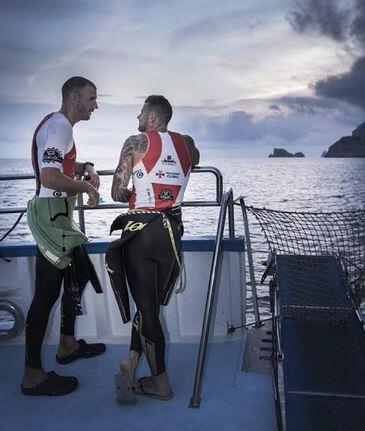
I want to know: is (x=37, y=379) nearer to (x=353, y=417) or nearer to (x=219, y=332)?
(x=219, y=332)

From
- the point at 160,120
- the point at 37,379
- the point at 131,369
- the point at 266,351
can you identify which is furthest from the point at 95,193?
the point at 266,351

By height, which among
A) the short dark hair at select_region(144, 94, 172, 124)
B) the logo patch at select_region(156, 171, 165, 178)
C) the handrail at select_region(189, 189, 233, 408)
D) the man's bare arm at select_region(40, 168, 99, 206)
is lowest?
the handrail at select_region(189, 189, 233, 408)

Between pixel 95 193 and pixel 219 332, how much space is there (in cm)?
192

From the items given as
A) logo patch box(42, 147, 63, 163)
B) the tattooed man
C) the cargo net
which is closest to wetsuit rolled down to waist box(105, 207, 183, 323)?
the tattooed man

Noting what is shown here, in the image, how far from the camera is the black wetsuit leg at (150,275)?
304 cm

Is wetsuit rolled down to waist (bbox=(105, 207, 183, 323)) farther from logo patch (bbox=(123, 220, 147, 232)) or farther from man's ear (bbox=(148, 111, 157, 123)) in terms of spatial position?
man's ear (bbox=(148, 111, 157, 123))

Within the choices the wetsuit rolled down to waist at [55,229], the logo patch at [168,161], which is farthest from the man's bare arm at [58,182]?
the logo patch at [168,161]

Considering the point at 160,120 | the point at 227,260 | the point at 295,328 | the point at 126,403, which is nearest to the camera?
the point at 160,120

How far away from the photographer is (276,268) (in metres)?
4.45

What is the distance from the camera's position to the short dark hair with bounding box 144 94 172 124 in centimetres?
298

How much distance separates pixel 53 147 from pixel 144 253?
2.91 feet

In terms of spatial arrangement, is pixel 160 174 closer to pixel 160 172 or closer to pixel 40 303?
pixel 160 172

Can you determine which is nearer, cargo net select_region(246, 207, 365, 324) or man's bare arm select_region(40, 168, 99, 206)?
man's bare arm select_region(40, 168, 99, 206)

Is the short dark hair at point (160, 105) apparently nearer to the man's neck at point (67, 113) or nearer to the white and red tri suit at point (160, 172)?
the white and red tri suit at point (160, 172)
